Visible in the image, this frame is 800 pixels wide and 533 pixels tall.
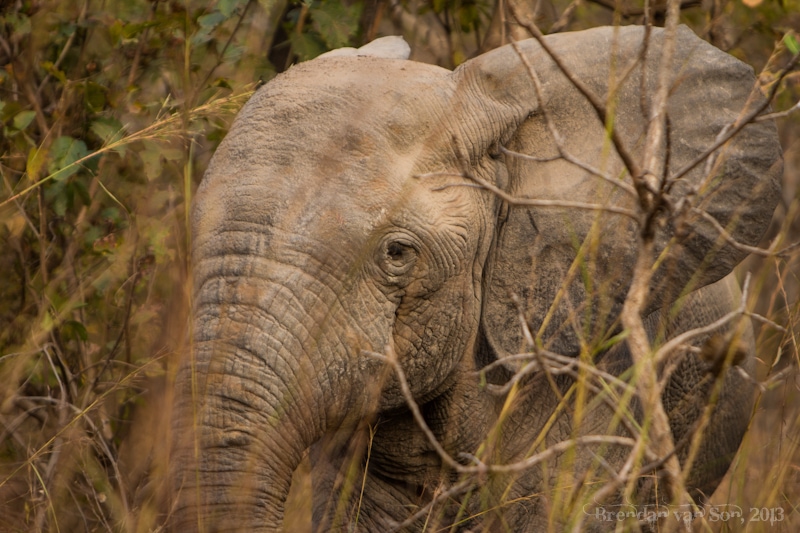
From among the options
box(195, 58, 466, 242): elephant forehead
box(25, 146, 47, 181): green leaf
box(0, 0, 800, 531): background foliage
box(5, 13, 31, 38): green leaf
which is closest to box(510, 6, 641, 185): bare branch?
box(195, 58, 466, 242): elephant forehead

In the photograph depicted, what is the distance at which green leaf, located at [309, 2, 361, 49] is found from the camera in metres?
4.18

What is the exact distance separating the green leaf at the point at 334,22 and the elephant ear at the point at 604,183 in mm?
1134

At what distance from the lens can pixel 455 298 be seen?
3.04 metres

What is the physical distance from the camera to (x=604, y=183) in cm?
300

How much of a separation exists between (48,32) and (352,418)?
7.70 ft

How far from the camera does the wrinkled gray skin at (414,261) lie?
264 cm

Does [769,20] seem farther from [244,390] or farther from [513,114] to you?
[244,390]

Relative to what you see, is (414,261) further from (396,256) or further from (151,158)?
(151,158)

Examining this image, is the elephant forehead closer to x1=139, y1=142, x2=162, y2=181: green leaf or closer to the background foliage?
the background foliage

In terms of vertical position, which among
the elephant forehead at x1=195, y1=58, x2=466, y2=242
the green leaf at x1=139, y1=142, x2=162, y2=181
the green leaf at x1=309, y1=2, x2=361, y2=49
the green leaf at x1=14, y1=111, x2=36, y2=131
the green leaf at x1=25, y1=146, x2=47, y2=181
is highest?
the elephant forehead at x1=195, y1=58, x2=466, y2=242

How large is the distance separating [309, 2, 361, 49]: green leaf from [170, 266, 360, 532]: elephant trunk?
1.73m

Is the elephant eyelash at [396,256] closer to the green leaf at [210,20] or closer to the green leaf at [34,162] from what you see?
the green leaf at [34,162]

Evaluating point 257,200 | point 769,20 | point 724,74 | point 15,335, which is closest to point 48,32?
point 15,335

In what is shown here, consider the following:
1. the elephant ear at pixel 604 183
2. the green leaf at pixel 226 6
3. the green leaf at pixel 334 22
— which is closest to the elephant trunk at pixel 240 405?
the elephant ear at pixel 604 183
